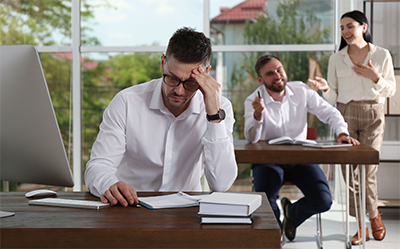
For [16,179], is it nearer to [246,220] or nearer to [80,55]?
[246,220]

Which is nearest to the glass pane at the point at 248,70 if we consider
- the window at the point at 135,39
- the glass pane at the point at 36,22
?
the window at the point at 135,39

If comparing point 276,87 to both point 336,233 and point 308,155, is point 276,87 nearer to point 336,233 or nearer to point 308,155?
point 308,155

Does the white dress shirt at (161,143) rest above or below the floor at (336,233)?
above

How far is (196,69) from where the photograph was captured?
156 cm

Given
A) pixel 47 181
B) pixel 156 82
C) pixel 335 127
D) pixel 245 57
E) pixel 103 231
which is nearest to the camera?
pixel 103 231

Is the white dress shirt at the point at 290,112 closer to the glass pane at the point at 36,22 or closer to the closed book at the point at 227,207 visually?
the closed book at the point at 227,207

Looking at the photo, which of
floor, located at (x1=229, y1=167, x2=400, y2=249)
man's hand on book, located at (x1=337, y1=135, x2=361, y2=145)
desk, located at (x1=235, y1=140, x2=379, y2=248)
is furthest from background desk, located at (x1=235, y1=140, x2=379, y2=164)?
floor, located at (x1=229, y1=167, x2=400, y2=249)

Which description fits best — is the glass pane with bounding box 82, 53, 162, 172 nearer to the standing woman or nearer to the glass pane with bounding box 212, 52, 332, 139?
the glass pane with bounding box 212, 52, 332, 139

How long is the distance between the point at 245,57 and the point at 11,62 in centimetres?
337

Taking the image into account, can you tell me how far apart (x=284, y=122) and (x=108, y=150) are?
170cm

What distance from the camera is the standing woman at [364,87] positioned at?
10.4 feet

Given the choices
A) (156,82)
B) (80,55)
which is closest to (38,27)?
(80,55)

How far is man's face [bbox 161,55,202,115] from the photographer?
5.07 feet

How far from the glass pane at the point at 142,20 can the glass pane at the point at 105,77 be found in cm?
17
